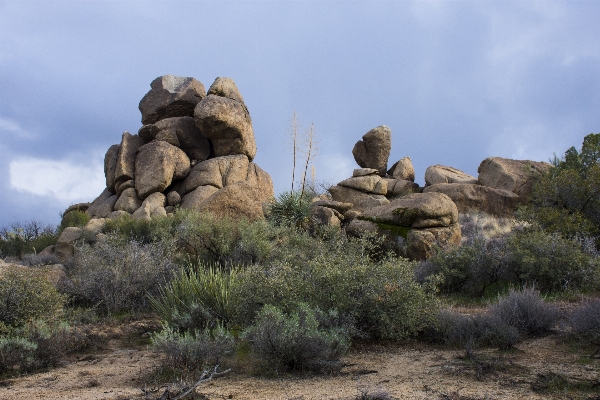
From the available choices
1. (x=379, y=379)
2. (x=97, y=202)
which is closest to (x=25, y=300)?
(x=379, y=379)

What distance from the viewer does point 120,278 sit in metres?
11.1

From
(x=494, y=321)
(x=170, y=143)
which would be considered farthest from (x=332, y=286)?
(x=170, y=143)

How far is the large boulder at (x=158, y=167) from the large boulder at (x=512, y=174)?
1457cm

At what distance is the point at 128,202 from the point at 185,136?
409cm

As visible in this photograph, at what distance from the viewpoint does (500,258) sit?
1261 centimetres

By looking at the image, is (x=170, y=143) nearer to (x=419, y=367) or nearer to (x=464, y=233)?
(x=464, y=233)

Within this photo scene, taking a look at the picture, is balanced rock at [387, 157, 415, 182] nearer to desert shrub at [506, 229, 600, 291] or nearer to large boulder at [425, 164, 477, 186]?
large boulder at [425, 164, 477, 186]

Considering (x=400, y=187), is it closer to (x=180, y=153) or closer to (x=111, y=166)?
(x=180, y=153)

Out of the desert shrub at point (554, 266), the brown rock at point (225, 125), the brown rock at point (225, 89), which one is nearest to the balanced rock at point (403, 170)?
the brown rock at point (225, 125)

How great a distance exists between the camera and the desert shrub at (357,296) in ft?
23.5

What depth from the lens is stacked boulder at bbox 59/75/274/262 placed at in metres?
23.0

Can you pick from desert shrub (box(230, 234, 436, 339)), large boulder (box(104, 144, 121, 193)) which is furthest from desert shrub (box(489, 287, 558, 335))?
large boulder (box(104, 144, 121, 193))

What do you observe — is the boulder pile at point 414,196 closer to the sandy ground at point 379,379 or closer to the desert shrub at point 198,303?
the desert shrub at point 198,303

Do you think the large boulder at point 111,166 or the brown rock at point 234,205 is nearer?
the brown rock at point 234,205
